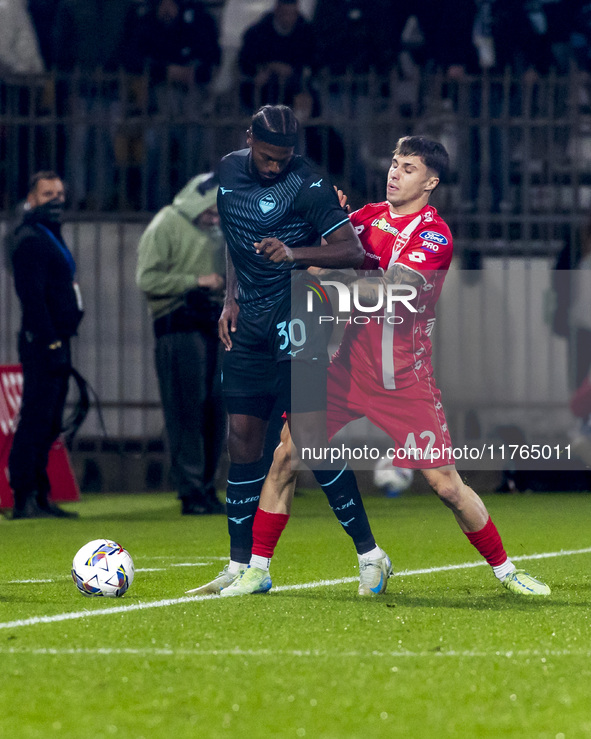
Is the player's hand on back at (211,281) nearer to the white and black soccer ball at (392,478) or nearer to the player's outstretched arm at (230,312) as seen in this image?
the white and black soccer ball at (392,478)

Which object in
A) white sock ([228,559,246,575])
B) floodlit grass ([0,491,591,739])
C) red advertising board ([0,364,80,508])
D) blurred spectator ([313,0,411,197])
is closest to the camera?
floodlit grass ([0,491,591,739])

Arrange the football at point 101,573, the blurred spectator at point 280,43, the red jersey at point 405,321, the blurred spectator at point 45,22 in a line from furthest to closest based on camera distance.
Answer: the blurred spectator at point 45,22 < the blurred spectator at point 280,43 < the football at point 101,573 < the red jersey at point 405,321

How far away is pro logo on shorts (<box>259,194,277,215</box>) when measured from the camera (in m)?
5.46

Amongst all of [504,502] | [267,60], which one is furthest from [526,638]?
[267,60]

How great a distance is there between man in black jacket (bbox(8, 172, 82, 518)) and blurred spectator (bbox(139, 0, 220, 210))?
7.49 feet

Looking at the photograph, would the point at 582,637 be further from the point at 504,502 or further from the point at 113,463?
the point at 113,463

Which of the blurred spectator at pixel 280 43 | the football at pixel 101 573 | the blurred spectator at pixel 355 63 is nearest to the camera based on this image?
the football at pixel 101 573

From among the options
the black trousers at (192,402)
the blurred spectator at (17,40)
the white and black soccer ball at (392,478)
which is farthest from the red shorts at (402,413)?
the blurred spectator at (17,40)

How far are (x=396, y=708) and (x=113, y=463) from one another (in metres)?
8.45

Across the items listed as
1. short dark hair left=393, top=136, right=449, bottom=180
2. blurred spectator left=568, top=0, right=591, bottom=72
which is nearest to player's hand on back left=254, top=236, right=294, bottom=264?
short dark hair left=393, top=136, right=449, bottom=180

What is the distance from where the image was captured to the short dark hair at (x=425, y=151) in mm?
5488

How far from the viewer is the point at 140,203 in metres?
11.6

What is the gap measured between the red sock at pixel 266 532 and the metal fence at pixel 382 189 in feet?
19.8

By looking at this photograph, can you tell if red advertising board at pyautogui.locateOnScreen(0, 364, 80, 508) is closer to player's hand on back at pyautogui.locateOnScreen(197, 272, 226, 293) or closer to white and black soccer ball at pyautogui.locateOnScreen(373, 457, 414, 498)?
player's hand on back at pyautogui.locateOnScreen(197, 272, 226, 293)
